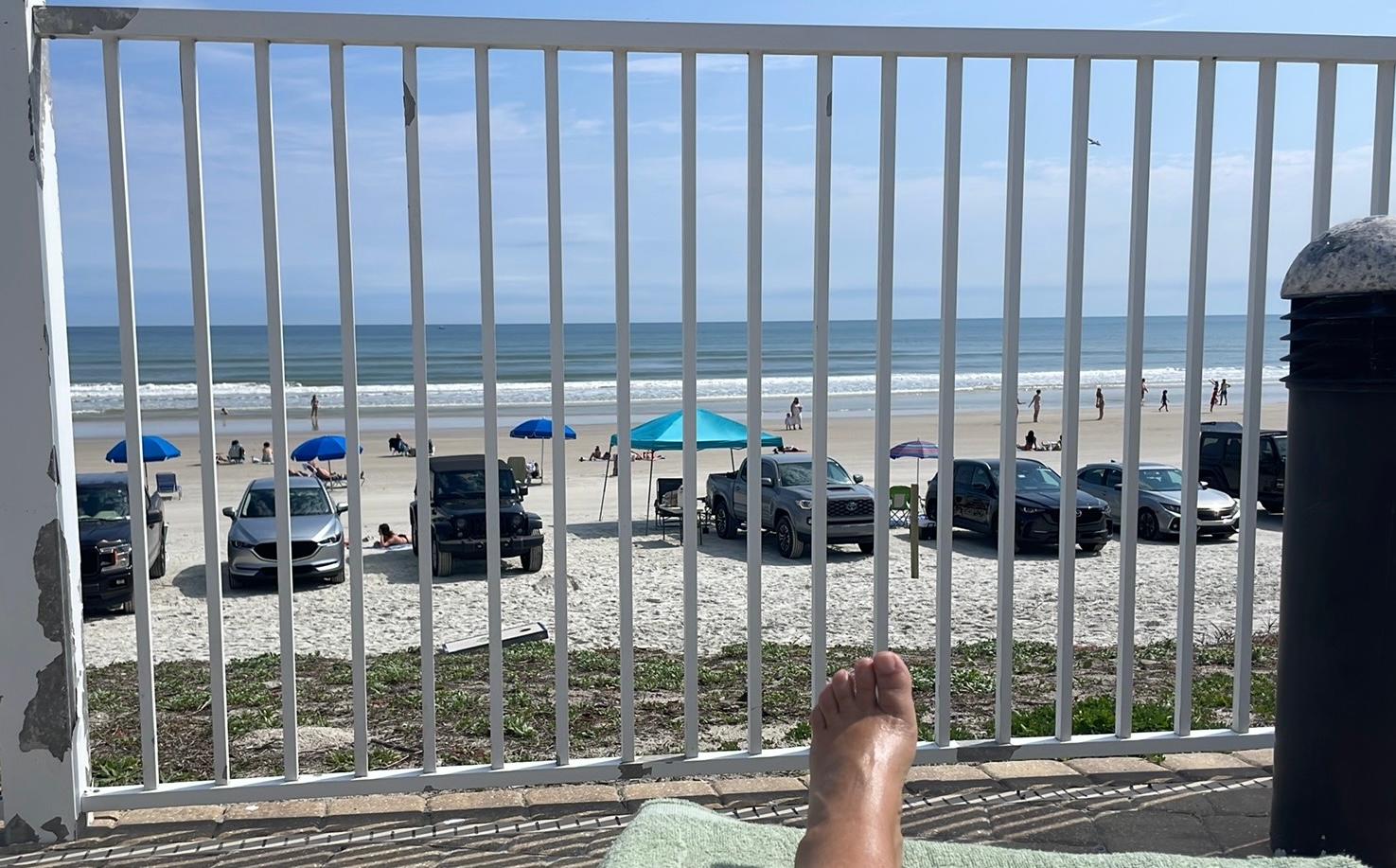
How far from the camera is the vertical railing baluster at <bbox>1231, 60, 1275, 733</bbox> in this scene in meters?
2.78

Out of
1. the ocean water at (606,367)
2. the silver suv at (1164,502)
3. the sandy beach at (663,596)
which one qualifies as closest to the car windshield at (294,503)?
the sandy beach at (663,596)

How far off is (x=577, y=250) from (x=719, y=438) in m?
12.0

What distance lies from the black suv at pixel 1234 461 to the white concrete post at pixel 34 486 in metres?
14.0

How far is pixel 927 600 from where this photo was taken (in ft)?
33.3

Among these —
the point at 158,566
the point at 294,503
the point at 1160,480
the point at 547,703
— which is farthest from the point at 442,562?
the point at 1160,480

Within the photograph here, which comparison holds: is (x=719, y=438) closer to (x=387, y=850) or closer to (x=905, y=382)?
(x=387, y=850)

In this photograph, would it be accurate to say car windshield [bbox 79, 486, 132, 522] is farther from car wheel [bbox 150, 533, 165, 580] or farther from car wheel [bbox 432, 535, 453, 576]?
car wheel [bbox 432, 535, 453, 576]

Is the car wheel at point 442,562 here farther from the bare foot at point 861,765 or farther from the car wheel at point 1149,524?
the bare foot at point 861,765

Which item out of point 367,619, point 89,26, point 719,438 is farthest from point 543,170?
point 719,438

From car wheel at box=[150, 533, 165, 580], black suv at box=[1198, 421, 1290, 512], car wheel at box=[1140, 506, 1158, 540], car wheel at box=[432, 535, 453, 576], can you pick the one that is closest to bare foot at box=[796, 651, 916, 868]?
car wheel at box=[432, 535, 453, 576]

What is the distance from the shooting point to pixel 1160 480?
1452cm

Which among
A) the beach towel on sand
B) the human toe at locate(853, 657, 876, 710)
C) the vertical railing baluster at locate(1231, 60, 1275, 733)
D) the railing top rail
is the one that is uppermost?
the railing top rail

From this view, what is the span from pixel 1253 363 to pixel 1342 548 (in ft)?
3.07

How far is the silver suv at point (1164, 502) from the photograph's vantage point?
46.4 feet
